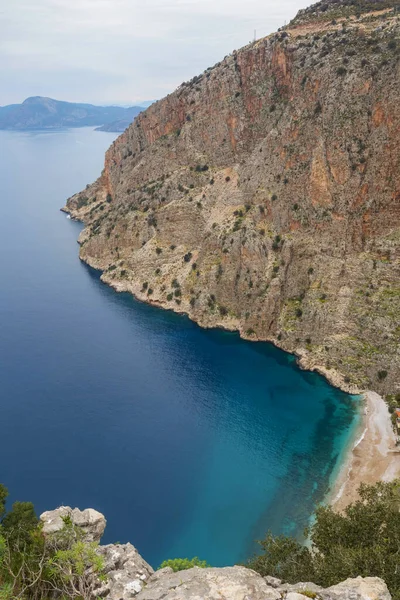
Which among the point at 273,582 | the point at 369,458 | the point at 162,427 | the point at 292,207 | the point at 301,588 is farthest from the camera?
the point at 292,207

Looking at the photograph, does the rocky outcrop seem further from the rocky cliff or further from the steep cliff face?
the steep cliff face

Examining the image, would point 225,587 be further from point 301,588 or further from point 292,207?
point 292,207

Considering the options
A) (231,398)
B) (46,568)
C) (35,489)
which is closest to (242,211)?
(231,398)

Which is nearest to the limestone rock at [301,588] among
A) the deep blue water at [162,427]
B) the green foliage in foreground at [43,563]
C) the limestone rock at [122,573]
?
the limestone rock at [122,573]

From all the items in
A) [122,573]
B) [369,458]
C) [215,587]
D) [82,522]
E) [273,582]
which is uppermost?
[215,587]

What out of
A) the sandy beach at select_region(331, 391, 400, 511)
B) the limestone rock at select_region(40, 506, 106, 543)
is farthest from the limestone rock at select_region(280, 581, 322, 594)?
the sandy beach at select_region(331, 391, 400, 511)

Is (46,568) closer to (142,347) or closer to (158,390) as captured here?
(158,390)

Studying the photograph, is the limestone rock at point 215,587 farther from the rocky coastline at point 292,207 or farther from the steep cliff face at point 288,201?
the steep cliff face at point 288,201

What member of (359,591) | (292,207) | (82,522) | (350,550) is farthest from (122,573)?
(292,207)
